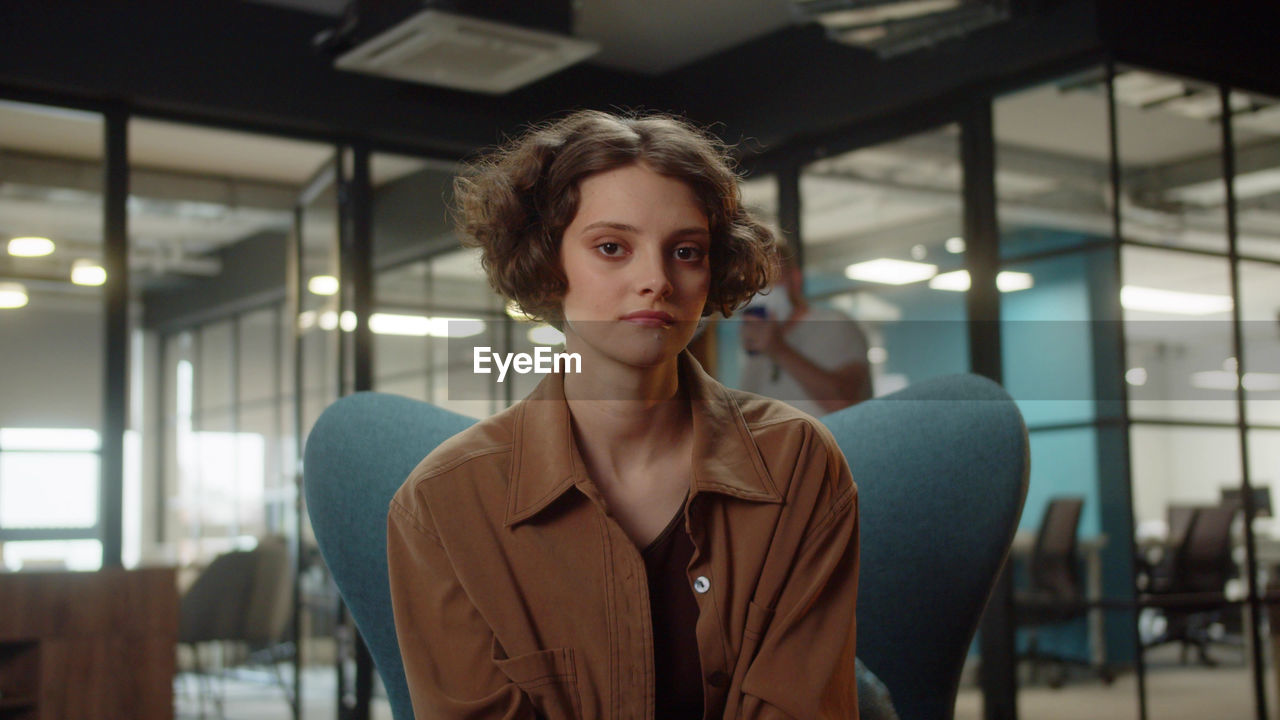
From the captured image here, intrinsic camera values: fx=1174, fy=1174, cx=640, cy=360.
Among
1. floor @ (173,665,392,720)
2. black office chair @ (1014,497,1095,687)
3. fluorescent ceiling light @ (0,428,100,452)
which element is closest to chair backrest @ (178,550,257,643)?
floor @ (173,665,392,720)

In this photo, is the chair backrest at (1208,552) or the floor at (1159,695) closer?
the floor at (1159,695)

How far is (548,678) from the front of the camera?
1.18 m

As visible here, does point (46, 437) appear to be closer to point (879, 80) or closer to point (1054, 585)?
point (879, 80)

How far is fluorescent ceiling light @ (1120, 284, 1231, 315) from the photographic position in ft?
13.1

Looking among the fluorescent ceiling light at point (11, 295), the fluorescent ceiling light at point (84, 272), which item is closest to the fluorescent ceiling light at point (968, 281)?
the fluorescent ceiling light at point (84, 272)

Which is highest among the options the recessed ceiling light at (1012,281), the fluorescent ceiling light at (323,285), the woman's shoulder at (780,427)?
the fluorescent ceiling light at (323,285)

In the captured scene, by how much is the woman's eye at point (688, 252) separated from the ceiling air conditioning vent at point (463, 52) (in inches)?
109

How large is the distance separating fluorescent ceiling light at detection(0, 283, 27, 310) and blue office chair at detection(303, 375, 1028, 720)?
760 cm

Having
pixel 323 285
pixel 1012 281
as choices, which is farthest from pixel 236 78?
pixel 1012 281

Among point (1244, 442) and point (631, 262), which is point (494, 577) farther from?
point (1244, 442)

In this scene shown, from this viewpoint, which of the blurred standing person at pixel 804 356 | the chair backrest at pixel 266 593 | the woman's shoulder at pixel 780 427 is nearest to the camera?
the woman's shoulder at pixel 780 427

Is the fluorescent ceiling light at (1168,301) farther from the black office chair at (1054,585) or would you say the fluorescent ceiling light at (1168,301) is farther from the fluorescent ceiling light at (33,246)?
the fluorescent ceiling light at (33,246)

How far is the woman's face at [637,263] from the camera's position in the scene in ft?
3.90

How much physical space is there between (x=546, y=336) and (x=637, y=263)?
1.03 feet
